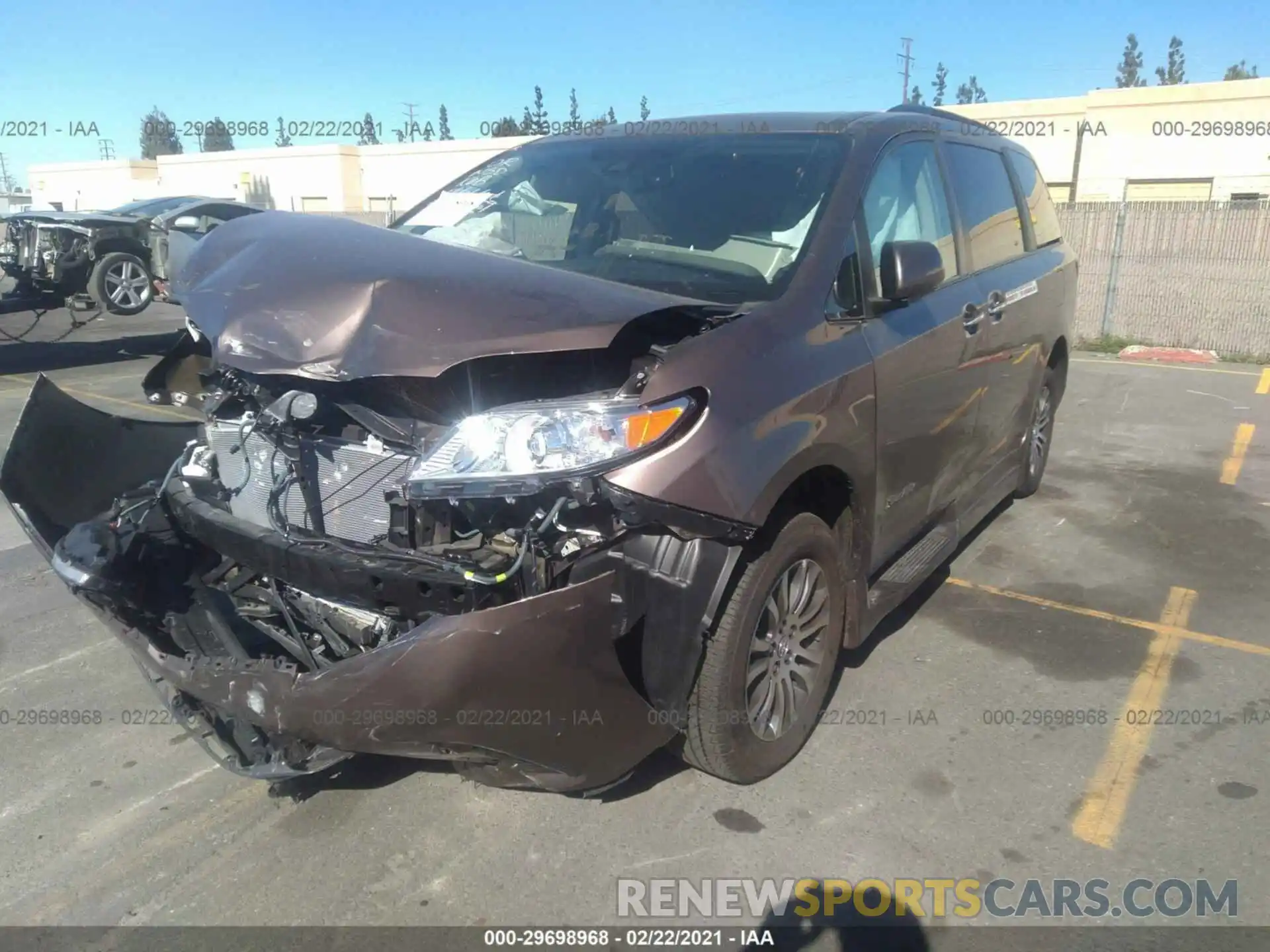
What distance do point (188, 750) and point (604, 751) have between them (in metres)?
1.76

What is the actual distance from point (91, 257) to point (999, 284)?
12.3 metres

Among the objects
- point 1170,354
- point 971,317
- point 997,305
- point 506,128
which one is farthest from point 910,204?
point 506,128

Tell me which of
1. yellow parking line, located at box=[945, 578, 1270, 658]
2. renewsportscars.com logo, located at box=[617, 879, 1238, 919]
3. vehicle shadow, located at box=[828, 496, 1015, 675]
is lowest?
yellow parking line, located at box=[945, 578, 1270, 658]

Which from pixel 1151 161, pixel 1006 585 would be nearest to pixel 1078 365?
pixel 1006 585

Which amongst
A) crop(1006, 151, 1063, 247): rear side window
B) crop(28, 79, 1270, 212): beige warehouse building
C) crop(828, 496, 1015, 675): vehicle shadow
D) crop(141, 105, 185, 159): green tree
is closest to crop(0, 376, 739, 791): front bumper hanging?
crop(828, 496, 1015, 675): vehicle shadow

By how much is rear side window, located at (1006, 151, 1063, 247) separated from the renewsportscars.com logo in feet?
12.7

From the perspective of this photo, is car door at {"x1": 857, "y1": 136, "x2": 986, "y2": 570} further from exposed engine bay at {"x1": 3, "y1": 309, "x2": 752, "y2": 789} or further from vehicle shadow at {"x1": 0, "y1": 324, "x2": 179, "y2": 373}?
vehicle shadow at {"x1": 0, "y1": 324, "x2": 179, "y2": 373}

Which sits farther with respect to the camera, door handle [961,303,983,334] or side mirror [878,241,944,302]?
door handle [961,303,983,334]

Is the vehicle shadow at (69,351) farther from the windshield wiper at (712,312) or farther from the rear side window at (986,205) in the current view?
the windshield wiper at (712,312)

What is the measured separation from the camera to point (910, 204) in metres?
3.90

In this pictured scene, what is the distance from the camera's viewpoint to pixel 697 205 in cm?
366

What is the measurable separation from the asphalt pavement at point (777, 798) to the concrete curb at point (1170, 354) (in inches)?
366

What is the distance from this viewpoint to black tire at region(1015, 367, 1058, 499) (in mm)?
5777

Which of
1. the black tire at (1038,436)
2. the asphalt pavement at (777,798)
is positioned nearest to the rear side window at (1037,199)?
the black tire at (1038,436)
